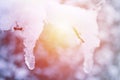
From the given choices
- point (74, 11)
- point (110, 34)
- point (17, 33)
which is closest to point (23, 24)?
point (17, 33)

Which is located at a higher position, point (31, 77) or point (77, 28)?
point (77, 28)

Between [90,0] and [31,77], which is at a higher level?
[90,0]

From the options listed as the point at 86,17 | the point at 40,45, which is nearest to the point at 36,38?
the point at 40,45

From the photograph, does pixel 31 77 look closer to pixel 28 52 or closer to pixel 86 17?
pixel 28 52

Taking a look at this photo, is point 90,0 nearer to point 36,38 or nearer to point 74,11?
point 74,11

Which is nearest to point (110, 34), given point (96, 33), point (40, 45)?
point (96, 33)
